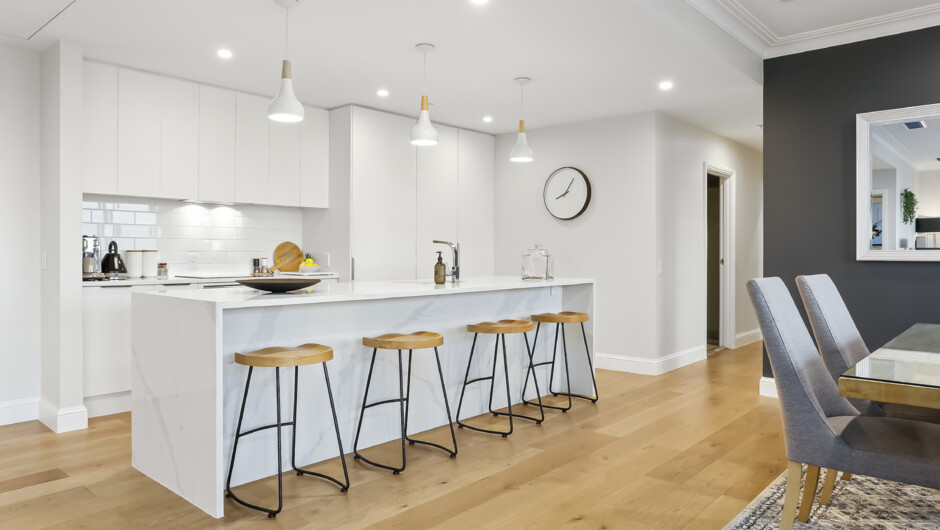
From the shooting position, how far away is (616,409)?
4.24 m

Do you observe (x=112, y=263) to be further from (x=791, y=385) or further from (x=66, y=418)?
(x=791, y=385)

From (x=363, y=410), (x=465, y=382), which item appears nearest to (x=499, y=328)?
(x=465, y=382)

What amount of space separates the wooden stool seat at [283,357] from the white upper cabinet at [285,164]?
107 inches

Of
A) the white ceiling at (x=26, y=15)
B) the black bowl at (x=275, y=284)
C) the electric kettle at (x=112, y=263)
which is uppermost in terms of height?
the white ceiling at (x=26, y=15)

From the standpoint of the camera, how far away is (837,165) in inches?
168

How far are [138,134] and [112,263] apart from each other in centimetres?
92

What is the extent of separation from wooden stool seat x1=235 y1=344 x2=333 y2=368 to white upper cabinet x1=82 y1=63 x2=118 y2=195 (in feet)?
7.69

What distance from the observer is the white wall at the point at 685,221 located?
221 inches

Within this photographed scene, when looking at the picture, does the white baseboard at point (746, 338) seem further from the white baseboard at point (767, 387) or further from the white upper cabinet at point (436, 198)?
the white upper cabinet at point (436, 198)

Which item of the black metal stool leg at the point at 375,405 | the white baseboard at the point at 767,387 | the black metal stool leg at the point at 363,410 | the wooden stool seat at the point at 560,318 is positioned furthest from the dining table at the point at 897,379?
the white baseboard at the point at 767,387

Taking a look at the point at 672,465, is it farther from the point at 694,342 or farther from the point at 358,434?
the point at 694,342

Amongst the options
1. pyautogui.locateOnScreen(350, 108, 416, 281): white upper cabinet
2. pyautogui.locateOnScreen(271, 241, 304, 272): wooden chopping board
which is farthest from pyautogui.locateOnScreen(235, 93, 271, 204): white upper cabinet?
pyautogui.locateOnScreen(350, 108, 416, 281): white upper cabinet

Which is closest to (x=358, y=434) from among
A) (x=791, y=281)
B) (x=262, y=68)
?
(x=262, y=68)

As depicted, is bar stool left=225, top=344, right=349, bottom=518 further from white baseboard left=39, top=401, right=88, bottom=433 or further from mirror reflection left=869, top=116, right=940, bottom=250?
mirror reflection left=869, top=116, right=940, bottom=250
